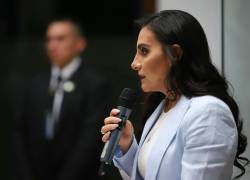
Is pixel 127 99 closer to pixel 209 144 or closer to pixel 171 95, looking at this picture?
pixel 171 95

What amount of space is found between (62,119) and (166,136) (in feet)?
10.8

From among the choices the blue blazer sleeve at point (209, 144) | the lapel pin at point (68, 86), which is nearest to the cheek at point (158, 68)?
the blue blazer sleeve at point (209, 144)

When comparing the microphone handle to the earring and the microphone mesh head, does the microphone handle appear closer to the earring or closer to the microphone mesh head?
the microphone mesh head

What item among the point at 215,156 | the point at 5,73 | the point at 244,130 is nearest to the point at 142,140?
the point at 215,156

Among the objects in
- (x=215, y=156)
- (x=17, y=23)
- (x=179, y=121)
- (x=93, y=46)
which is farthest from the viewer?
(x=17, y=23)

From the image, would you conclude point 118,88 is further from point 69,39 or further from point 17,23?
point 17,23

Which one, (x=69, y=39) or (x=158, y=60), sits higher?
(x=158, y=60)

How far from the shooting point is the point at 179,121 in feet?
7.68

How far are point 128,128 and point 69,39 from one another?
3.35m

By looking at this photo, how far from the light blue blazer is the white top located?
0.16 feet

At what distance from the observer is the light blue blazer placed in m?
2.20

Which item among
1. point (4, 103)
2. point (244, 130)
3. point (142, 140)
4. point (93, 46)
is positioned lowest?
point (4, 103)

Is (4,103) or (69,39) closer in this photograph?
(69,39)

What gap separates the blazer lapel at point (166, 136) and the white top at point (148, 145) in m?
0.04
